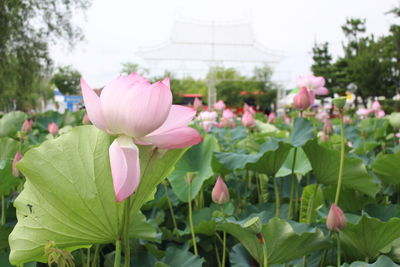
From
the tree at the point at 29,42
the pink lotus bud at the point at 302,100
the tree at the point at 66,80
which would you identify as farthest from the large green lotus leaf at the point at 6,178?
the tree at the point at 66,80

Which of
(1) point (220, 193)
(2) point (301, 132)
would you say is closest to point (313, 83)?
(2) point (301, 132)

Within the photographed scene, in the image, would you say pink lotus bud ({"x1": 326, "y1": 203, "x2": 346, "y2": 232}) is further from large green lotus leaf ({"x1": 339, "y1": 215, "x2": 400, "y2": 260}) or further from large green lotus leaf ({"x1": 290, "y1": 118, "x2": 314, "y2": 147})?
large green lotus leaf ({"x1": 290, "y1": 118, "x2": 314, "y2": 147})

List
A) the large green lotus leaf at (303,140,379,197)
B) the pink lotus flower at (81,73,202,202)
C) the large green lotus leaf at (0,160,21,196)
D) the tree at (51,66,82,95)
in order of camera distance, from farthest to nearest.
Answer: the tree at (51,66,82,95) → the large green lotus leaf at (303,140,379,197) → the large green lotus leaf at (0,160,21,196) → the pink lotus flower at (81,73,202,202)

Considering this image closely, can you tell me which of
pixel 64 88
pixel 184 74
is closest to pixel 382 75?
pixel 184 74

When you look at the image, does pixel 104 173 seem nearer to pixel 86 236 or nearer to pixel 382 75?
pixel 86 236

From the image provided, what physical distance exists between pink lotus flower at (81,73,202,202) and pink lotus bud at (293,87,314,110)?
703mm

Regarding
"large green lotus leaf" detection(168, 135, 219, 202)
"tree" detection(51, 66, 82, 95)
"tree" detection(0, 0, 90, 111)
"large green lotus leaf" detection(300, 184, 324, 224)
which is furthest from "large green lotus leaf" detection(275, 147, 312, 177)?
"tree" detection(51, 66, 82, 95)

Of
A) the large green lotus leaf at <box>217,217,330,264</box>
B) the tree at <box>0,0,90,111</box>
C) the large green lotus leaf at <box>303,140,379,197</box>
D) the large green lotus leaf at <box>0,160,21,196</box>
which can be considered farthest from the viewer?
the tree at <box>0,0,90,111</box>

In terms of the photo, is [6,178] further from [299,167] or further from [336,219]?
[299,167]

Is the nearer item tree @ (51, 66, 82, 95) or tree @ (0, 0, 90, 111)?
tree @ (0, 0, 90, 111)

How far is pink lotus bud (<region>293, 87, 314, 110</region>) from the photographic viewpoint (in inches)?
42.3

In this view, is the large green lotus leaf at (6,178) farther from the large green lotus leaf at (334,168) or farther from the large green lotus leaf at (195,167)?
the large green lotus leaf at (334,168)

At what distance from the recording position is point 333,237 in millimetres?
779

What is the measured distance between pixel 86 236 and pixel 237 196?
2.43 ft
